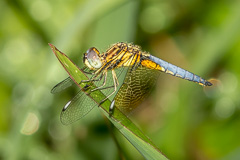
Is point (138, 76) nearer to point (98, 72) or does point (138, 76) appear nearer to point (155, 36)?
point (98, 72)

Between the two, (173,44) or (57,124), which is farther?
(173,44)

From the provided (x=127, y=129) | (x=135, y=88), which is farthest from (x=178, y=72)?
(x=127, y=129)

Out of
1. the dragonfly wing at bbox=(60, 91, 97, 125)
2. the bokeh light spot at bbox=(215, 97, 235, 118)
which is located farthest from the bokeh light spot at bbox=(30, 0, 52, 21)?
the bokeh light spot at bbox=(215, 97, 235, 118)

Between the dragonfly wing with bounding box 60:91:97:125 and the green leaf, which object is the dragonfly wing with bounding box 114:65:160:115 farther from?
the green leaf

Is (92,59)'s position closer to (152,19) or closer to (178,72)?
(178,72)

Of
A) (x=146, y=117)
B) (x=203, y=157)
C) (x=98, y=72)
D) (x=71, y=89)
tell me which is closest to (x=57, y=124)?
(x=71, y=89)

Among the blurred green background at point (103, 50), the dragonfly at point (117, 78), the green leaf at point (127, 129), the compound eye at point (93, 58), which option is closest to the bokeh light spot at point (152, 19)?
the blurred green background at point (103, 50)

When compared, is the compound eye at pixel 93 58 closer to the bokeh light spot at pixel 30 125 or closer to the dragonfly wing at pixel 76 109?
the dragonfly wing at pixel 76 109
